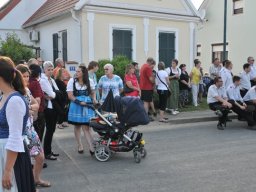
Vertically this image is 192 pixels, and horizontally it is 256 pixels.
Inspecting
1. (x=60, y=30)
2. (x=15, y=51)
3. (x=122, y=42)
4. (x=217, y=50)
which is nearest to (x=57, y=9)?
(x=60, y=30)

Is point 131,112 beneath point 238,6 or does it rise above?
beneath

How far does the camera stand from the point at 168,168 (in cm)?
657

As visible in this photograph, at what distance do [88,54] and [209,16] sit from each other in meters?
15.7

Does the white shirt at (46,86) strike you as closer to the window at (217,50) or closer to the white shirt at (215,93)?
the white shirt at (215,93)

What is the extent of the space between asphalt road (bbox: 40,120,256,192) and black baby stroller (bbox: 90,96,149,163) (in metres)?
0.22

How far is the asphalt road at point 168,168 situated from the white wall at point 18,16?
572 inches

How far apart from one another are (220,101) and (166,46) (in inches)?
264

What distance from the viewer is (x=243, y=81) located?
40.1 feet

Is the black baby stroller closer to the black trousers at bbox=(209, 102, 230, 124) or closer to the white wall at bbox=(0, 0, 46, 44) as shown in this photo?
the black trousers at bbox=(209, 102, 230, 124)

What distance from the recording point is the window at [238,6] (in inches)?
984

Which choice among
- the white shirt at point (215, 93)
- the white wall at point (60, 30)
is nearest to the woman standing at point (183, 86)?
the white shirt at point (215, 93)

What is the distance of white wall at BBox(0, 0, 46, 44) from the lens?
874 inches

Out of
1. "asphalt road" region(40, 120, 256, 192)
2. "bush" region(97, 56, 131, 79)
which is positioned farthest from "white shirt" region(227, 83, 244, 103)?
"bush" region(97, 56, 131, 79)

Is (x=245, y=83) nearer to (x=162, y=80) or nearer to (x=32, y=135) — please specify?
(x=162, y=80)
